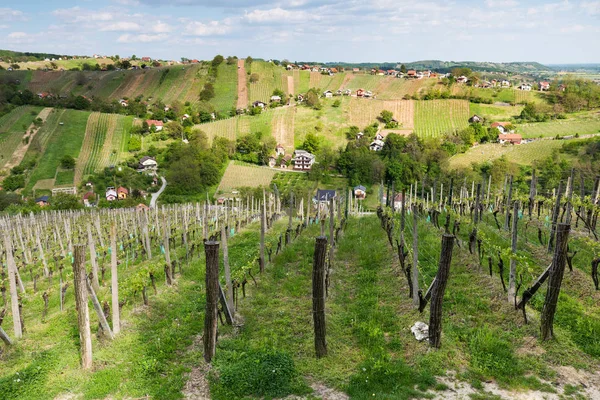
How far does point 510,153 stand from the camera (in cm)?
6284

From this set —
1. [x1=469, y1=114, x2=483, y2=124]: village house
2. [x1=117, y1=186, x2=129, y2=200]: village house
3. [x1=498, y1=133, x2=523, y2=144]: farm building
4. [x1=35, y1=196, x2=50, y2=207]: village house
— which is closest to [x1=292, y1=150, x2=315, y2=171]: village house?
[x1=117, y1=186, x2=129, y2=200]: village house

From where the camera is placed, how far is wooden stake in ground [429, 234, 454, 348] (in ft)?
25.0

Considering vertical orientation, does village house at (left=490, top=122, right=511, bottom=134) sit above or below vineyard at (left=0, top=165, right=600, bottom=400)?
above

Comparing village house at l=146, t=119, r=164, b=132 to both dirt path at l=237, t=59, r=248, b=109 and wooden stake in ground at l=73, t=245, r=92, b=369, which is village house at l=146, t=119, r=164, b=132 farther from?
wooden stake in ground at l=73, t=245, r=92, b=369

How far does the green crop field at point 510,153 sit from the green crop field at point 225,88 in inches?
2107

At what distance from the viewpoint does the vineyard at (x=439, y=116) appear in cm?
7669

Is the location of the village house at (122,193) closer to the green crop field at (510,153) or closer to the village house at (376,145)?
the village house at (376,145)

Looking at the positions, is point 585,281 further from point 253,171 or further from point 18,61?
point 18,61

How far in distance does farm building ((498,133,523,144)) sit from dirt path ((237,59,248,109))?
181 feet

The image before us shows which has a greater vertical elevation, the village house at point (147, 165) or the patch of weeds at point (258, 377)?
the patch of weeds at point (258, 377)

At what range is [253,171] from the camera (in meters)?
66.4

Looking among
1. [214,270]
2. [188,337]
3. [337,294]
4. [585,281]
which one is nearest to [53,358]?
[188,337]

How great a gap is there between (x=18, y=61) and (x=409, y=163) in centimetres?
13824


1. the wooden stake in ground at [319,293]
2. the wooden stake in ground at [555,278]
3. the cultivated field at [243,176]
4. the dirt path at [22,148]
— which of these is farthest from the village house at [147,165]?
the wooden stake in ground at [555,278]
